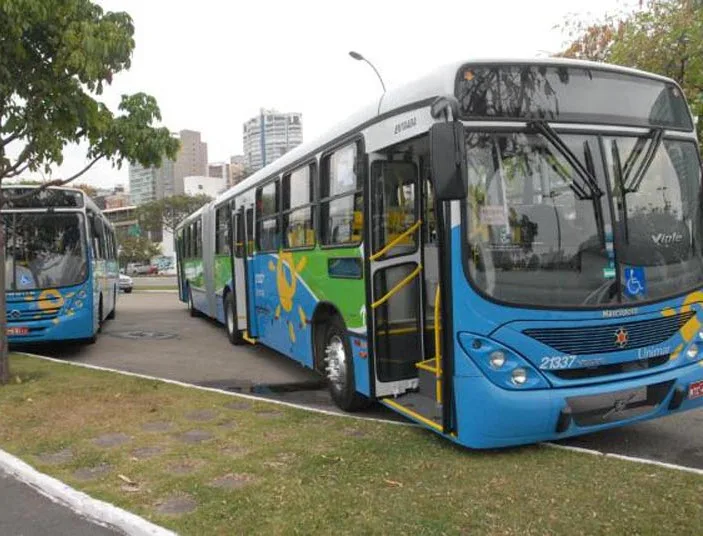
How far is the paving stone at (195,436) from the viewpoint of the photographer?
5.96m

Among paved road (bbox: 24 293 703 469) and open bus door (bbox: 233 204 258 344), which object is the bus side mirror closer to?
paved road (bbox: 24 293 703 469)

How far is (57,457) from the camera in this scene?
18.5 feet

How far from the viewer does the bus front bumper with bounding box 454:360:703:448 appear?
15.7 feet

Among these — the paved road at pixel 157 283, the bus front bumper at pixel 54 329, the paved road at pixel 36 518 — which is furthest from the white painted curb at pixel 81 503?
the paved road at pixel 157 283

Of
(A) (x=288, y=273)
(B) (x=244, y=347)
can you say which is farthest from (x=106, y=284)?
(A) (x=288, y=273)

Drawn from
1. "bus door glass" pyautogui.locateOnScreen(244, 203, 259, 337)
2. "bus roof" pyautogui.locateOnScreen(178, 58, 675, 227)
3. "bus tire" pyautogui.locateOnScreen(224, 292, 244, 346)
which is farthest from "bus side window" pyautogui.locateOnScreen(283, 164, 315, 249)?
"bus tire" pyautogui.locateOnScreen(224, 292, 244, 346)

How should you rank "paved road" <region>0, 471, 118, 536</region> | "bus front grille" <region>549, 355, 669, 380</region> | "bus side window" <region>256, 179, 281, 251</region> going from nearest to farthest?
"paved road" <region>0, 471, 118, 536</region> < "bus front grille" <region>549, 355, 669, 380</region> < "bus side window" <region>256, 179, 281, 251</region>

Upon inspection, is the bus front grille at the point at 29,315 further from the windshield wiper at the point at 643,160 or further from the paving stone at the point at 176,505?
the windshield wiper at the point at 643,160

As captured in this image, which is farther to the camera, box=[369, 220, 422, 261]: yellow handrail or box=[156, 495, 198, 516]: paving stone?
box=[369, 220, 422, 261]: yellow handrail

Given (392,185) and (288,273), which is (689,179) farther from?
(288,273)

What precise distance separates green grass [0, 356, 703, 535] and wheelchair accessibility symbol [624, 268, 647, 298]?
1.26 metres

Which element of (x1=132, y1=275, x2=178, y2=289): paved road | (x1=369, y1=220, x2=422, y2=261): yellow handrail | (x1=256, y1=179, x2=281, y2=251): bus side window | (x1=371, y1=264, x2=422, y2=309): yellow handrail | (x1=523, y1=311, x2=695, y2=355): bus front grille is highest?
(x1=256, y1=179, x2=281, y2=251): bus side window

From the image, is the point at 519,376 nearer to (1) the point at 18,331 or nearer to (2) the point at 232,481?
(2) the point at 232,481

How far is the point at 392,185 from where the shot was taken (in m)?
6.02
